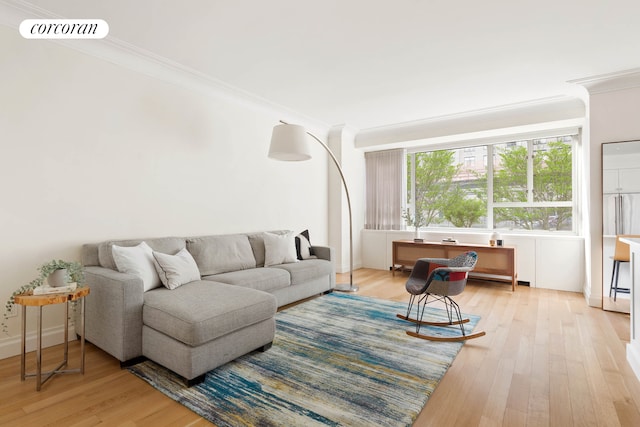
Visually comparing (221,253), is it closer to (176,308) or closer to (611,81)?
(176,308)

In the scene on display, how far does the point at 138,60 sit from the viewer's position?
3.11 m

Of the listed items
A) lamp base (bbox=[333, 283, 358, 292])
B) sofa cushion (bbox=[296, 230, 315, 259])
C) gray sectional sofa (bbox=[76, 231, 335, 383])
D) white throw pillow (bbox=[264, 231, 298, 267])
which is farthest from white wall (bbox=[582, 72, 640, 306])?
gray sectional sofa (bbox=[76, 231, 335, 383])

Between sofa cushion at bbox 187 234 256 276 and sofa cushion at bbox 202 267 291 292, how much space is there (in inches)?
3.7

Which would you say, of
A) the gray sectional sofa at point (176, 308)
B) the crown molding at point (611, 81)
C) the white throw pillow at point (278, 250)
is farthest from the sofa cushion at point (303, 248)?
the crown molding at point (611, 81)

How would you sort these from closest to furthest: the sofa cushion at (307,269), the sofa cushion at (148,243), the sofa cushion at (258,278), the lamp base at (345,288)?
the sofa cushion at (148,243)
the sofa cushion at (258,278)
the sofa cushion at (307,269)
the lamp base at (345,288)

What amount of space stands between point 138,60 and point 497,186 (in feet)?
17.9

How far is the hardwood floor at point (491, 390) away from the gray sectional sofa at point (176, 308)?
0.73 ft

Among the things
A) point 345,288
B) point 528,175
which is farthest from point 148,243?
point 528,175

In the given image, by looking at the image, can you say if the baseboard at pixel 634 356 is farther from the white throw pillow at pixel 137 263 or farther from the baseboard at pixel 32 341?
the baseboard at pixel 32 341

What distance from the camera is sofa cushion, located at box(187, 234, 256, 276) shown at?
3.29 metres

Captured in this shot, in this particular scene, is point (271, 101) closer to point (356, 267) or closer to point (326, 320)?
point (326, 320)

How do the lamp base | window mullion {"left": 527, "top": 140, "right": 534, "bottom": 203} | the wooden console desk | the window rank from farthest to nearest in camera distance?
window mullion {"left": 527, "top": 140, "right": 534, "bottom": 203}
the window
the wooden console desk
the lamp base

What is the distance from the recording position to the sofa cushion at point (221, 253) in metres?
3.29

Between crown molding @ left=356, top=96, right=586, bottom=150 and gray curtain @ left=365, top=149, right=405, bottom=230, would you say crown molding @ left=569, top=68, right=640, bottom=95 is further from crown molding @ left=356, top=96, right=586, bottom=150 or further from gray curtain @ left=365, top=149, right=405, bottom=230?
gray curtain @ left=365, top=149, right=405, bottom=230
